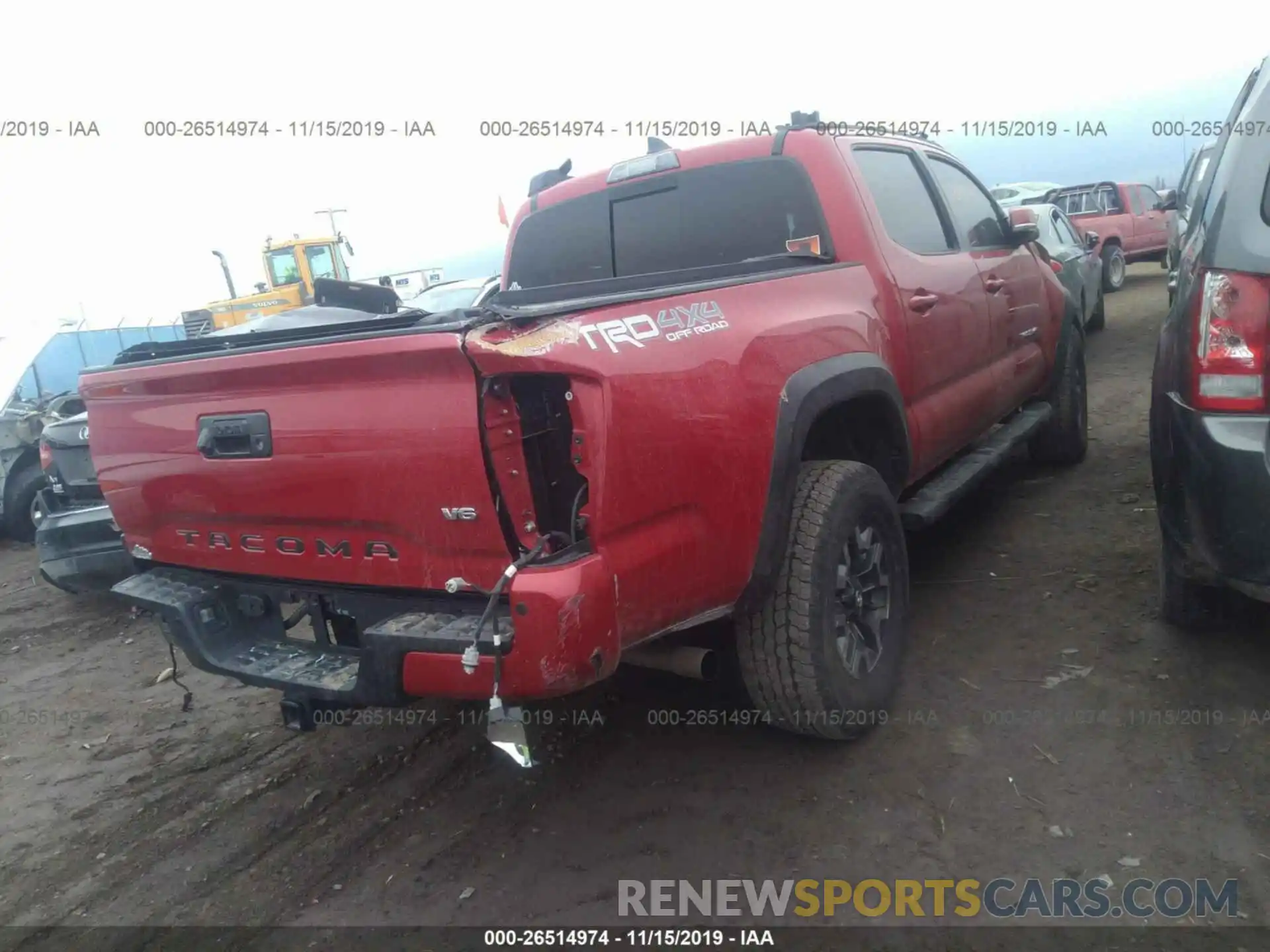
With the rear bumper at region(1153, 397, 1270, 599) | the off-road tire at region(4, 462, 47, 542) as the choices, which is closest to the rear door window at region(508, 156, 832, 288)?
the rear bumper at region(1153, 397, 1270, 599)

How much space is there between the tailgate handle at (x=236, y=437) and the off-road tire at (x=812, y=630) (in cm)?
142

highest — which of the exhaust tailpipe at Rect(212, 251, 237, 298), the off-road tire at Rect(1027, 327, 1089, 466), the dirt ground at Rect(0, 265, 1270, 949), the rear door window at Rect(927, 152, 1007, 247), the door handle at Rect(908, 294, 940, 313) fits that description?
the exhaust tailpipe at Rect(212, 251, 237, 298)

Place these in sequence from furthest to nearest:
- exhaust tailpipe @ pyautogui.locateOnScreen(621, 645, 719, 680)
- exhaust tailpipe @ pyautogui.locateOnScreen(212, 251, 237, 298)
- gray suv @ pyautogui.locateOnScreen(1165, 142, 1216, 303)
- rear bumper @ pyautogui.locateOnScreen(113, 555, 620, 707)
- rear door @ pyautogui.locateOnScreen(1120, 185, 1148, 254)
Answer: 1. exhaust tailpipe @ pyautogui.locateOnScreen(212, 251, 237, 298)
2. rear door @ pyautogui.locateOnScreen(1120, 185, 1148, 254)
3. gray suv @ pyautogui.locateOnScreen(1165, 142, 1216, 303)
4. exhaust tailpipe @ pyautogui.locateOnScreen(621, 645, 719, 680)
5. rear bumper @ pyautogui.locateOnScreen(113, 555, 620, 707)

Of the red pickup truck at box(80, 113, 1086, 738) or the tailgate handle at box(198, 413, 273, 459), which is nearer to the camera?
the red pickup truck at box(80, 113, 1086, 738)

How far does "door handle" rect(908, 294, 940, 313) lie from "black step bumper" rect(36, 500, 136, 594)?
13.4ft

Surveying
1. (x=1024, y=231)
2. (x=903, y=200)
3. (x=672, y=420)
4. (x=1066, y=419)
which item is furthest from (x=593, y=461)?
(x=1066, y=419)

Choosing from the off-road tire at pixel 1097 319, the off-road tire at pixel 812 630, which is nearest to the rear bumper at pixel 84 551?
the off-road tire at pixel 812 630

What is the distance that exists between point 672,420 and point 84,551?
13.2ft

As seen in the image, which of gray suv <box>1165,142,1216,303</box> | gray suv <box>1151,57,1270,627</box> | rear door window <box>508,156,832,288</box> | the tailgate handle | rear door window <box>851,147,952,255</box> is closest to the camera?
the tailgate handle

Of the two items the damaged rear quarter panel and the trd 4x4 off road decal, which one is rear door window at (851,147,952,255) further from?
the trd 4x4 off road decal

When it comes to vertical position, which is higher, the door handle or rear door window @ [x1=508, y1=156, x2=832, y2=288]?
rear door window @ [x1=508, y1=156, x2=832, y2=288]

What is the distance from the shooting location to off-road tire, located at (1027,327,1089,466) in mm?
5406

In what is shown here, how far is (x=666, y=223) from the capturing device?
3.66 m

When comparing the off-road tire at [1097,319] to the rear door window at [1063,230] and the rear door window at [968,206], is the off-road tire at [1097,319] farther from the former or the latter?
the rear door window at [968,206]
